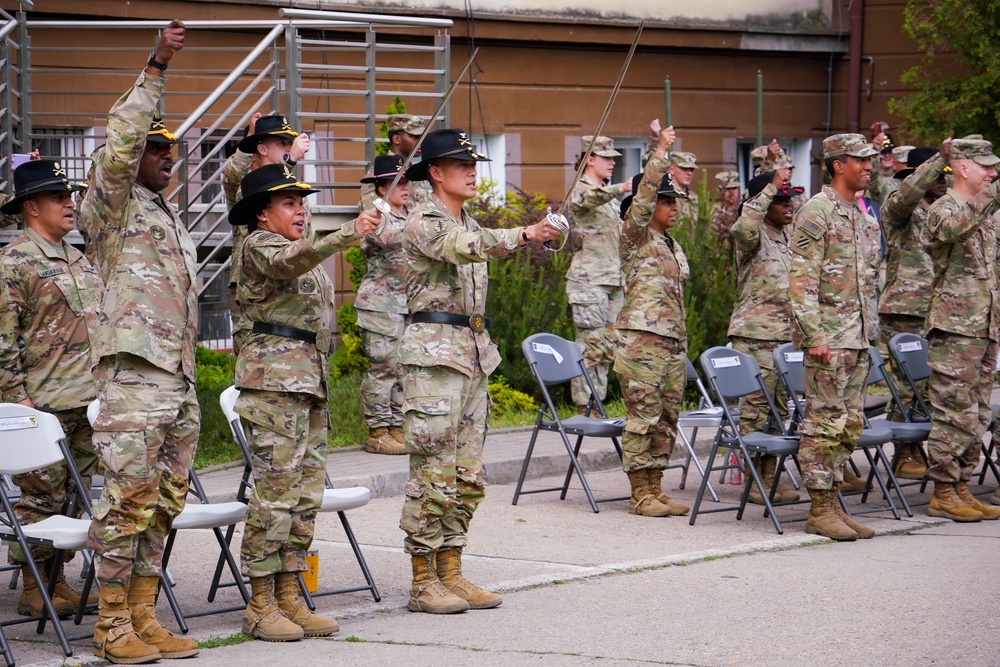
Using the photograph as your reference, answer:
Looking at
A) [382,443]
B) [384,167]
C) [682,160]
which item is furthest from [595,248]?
[382,443]

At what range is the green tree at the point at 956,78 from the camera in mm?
16703

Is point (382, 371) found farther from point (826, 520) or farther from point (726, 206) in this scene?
point (726, 206)

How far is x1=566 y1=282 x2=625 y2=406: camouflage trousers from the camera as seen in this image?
12859 mm

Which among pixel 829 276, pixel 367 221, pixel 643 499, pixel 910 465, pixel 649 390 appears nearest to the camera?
pixel 367 221

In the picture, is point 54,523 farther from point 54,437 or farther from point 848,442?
point 848,442

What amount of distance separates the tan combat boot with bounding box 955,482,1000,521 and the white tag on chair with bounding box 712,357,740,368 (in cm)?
169

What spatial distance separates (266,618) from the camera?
6.52 metres

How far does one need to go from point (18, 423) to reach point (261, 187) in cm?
156

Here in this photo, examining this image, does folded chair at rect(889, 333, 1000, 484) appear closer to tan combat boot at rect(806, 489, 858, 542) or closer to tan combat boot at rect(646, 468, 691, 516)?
tan combat boot at rect(806, 489, 858, 542)

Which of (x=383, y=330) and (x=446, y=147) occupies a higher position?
(x=446, y=147)

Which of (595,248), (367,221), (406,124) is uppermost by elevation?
(406,124)

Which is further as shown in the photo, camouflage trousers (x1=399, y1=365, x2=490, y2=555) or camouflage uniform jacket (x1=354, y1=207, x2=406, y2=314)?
camouflage uniform jacket (x1=354, y1=207, x2=406, y2=314)

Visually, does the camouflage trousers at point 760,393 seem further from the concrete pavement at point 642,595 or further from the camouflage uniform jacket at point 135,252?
the camouflage uniform jacket at point 135,252

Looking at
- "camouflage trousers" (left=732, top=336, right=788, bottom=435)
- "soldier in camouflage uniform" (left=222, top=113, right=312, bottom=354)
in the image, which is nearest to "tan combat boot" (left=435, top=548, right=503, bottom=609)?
"soldier in camouflage uniform" (left=222, top=113, right=312, bottom=354)
